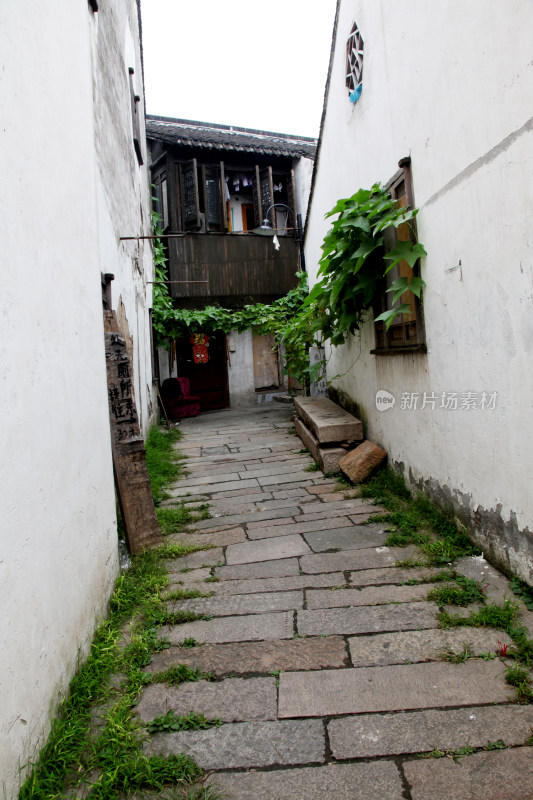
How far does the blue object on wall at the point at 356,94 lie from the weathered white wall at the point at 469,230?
0.21 metres

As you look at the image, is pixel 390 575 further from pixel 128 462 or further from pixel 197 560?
pixel 128 462

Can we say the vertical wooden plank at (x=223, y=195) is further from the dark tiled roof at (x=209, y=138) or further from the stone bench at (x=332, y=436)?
the stone bench at (x=332, y=436)

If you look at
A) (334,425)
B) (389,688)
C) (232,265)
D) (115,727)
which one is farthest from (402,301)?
(232,265)

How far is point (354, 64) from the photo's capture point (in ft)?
15.9

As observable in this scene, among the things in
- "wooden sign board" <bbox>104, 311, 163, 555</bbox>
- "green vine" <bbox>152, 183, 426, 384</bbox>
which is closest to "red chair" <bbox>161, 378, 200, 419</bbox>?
"green vine" <bbox>152, 183, 426, 384</bbox>

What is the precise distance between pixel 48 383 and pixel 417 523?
9.37 ft

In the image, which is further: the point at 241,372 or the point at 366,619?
the point at 241,372

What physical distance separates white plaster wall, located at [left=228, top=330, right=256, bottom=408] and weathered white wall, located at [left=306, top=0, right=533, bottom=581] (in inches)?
370

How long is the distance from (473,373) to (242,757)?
2.39 metres

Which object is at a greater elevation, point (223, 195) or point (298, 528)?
point (223, 195)

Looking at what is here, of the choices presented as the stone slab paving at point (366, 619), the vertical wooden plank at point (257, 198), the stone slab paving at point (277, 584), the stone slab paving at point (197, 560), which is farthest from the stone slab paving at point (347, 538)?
the vertical wooden plank at point (257, 198)

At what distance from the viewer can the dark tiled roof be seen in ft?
37.6

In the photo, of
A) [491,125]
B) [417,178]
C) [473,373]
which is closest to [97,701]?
[473,373]

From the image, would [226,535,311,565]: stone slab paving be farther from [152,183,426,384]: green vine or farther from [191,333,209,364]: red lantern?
[191,333,209,364]: red lantern
